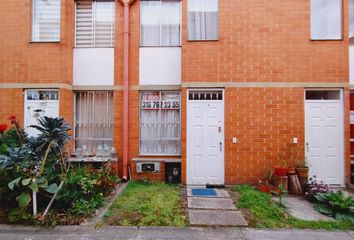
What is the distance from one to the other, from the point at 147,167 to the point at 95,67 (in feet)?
12.5

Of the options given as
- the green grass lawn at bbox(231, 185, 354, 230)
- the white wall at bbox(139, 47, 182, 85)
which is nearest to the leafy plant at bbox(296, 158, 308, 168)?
the green grass lawn at bbox(231, 185, 354, 230)

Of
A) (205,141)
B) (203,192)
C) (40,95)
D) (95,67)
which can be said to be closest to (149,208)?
(203,192)

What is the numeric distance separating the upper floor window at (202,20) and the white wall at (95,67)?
2850 mm

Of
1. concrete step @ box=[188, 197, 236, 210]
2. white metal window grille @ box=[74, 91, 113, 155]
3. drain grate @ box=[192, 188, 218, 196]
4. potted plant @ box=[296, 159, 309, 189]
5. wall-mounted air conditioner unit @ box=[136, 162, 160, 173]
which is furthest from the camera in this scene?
white metal window grille @ box=[74, 91, 113, 155]

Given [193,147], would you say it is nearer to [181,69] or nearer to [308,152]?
[181,69]

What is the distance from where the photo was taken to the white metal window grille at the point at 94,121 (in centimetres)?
801

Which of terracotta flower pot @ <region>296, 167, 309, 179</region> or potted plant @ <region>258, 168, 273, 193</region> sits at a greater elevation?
terracotta flower pot @ <region>296, 167, 309, 179</region>

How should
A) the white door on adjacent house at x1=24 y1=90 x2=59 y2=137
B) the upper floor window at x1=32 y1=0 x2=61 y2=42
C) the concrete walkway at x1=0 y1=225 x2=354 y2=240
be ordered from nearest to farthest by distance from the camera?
the concrete walkway at x1=0 y1=225 x2=354 y2=240
the white door on adjacent house at x1=24 y1=90 x2=59 y2=137
the upper floor window at x1=32 y1=0 x2=61 y2=42

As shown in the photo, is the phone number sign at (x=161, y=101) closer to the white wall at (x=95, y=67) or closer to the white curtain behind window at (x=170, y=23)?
the white wall at (x=95, y=67)

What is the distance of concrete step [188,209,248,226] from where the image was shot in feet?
15.5

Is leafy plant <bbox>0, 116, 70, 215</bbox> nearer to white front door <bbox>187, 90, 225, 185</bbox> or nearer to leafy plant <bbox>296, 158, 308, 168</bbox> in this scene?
white front door <bbox>187, 90, 225, 185</bbox>

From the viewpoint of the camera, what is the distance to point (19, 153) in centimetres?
480

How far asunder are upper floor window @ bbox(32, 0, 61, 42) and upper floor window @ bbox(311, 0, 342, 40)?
27.7ft

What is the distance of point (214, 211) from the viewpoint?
5.30 meters
